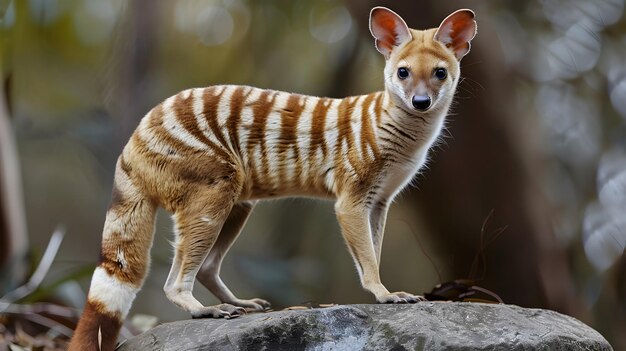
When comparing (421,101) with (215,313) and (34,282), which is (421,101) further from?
(34,282)

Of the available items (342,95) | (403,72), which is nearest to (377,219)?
(403,72)

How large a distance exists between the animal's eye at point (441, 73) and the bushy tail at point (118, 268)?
4.96ft

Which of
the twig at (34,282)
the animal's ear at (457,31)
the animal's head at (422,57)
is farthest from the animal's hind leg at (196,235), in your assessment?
the twig at (34,282)

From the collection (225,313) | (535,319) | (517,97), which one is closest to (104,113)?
(517,97)

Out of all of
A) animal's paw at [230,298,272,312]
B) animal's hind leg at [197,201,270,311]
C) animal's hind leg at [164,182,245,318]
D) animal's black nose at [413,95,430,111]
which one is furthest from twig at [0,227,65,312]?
animal's black nose at [413,95,430,111]

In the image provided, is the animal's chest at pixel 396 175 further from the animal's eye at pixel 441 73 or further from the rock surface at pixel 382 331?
the rock surface at pixel 382 331

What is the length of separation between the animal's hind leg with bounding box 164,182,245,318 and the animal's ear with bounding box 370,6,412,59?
42.0 inches

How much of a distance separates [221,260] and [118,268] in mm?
634

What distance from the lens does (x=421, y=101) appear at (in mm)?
3844

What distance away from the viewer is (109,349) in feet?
13.1

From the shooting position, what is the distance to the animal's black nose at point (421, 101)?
3844 mm

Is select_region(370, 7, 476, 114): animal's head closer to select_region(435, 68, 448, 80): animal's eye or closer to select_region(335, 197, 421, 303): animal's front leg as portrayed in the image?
select_region(435, 68, 448, 80): animal's eye

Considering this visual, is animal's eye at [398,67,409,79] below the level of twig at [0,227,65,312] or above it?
above

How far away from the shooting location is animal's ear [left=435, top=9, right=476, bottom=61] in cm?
408
